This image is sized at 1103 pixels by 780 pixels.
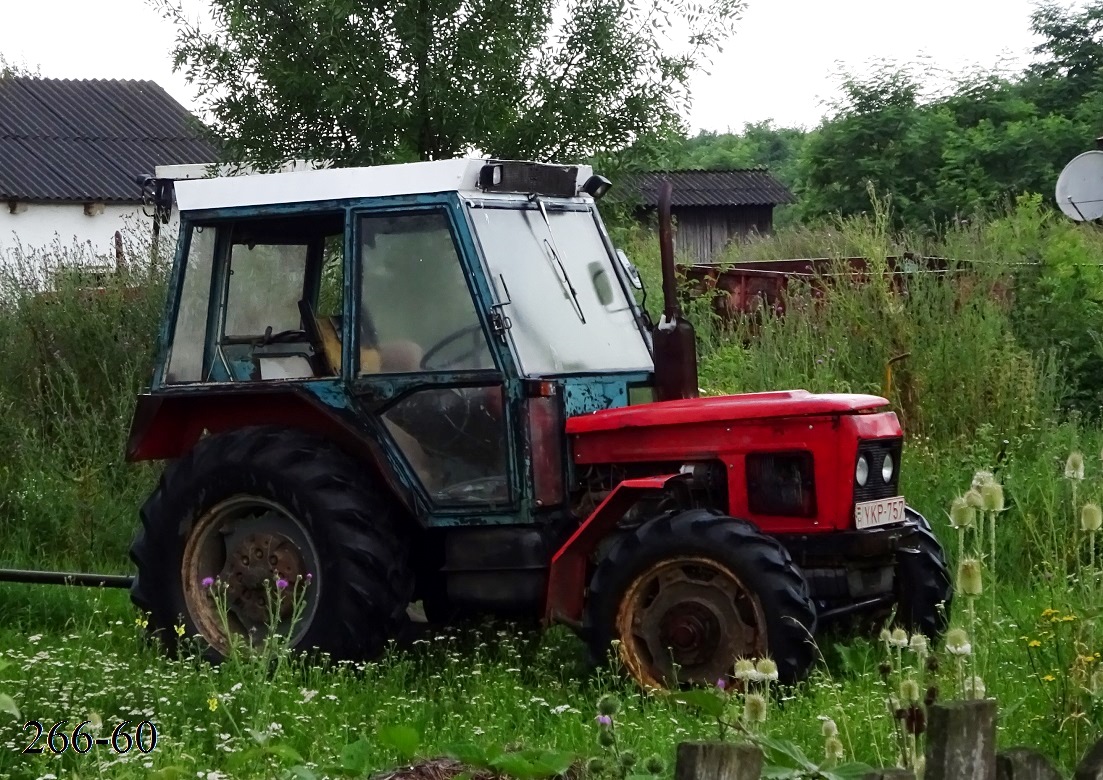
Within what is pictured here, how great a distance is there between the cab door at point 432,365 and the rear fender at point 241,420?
0.08 metres

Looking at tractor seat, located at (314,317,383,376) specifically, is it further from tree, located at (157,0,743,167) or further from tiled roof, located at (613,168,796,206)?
tiled roof, located at (613,168,796,206)

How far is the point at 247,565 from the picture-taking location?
22.0 feet

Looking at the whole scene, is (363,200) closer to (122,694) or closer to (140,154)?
(122,694)

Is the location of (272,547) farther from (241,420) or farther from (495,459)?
(495,459)

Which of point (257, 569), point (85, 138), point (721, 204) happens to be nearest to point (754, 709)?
point (257, 569)

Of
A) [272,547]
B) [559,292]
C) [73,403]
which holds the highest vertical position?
[559,292]

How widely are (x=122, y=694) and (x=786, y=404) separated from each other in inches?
102

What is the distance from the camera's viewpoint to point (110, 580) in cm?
771

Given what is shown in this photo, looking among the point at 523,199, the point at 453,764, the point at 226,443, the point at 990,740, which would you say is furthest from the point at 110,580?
the point at 990,740

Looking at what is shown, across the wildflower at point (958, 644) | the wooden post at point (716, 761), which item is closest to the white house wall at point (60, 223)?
the wildflower at point (958, 644)

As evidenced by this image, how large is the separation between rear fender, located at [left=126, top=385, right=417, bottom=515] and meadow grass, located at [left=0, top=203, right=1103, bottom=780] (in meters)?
0.82

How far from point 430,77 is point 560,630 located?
428 centimetres

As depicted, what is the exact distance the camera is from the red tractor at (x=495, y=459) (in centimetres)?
598

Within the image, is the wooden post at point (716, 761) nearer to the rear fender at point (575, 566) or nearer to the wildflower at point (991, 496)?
the wildflower at point (991, 496)
